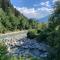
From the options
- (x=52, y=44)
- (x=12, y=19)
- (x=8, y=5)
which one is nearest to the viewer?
(x=52, y=44)

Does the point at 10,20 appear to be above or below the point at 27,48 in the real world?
below

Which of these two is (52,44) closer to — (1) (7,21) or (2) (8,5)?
(1) (7,21)

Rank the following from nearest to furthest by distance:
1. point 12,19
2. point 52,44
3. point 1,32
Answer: point 52,44, point 1,32, point 12,19

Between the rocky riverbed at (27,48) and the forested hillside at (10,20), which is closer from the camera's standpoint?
the rocky riverbed at (27,48)

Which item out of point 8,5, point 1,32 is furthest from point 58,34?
point 8,5

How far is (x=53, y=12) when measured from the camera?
830 centimetres

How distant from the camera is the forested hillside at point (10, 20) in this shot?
29013 millimetres

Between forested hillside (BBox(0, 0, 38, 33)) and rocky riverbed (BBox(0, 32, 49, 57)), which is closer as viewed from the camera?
rocky riverbed (BBox(0, 32, 49, 57))

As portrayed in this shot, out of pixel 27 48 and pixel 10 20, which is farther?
pixel 10 20

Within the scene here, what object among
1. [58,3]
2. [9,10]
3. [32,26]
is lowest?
[32,26]

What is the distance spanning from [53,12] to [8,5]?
90.5ft

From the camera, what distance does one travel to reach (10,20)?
30406 mm

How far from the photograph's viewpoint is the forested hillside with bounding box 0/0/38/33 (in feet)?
95.2

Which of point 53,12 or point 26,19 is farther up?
point 53,12
